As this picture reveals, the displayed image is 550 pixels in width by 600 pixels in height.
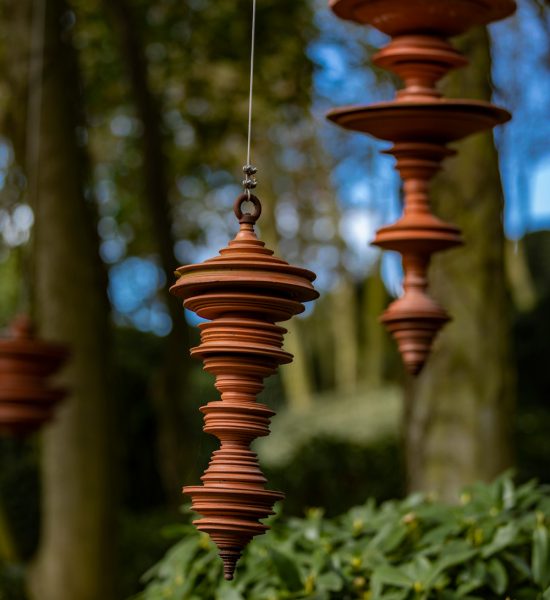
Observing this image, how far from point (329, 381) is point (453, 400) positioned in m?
12.9

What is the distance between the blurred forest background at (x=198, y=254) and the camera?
660 centimetres

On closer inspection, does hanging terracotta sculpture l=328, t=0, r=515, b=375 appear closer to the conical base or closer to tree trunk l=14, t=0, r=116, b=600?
the conical base

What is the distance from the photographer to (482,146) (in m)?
6.66

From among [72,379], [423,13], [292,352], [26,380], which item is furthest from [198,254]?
[423,13]

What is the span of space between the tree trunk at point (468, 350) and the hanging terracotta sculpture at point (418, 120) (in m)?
2.44

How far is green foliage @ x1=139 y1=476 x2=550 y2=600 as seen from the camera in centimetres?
382

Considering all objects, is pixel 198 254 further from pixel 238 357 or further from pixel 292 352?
pixel 238 357

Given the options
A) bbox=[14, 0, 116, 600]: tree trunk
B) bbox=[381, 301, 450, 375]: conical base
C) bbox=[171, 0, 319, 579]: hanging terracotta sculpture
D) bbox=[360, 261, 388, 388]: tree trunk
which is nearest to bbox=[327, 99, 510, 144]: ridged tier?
bbox=[381, 301, 450, 375]: conical base

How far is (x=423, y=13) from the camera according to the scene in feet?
13.3

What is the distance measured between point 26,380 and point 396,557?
2858 millimetres

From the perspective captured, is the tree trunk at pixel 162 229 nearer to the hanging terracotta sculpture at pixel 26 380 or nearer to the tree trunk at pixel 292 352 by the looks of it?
the tree trunk at pixel 292 352

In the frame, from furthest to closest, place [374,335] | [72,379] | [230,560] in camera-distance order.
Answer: [374,335]
[72,379]
[230,560]

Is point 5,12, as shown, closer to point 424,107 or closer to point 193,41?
point 193,41

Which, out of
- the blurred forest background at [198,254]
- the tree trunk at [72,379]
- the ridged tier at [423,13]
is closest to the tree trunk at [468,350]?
the blurred forest background at [198,254]
